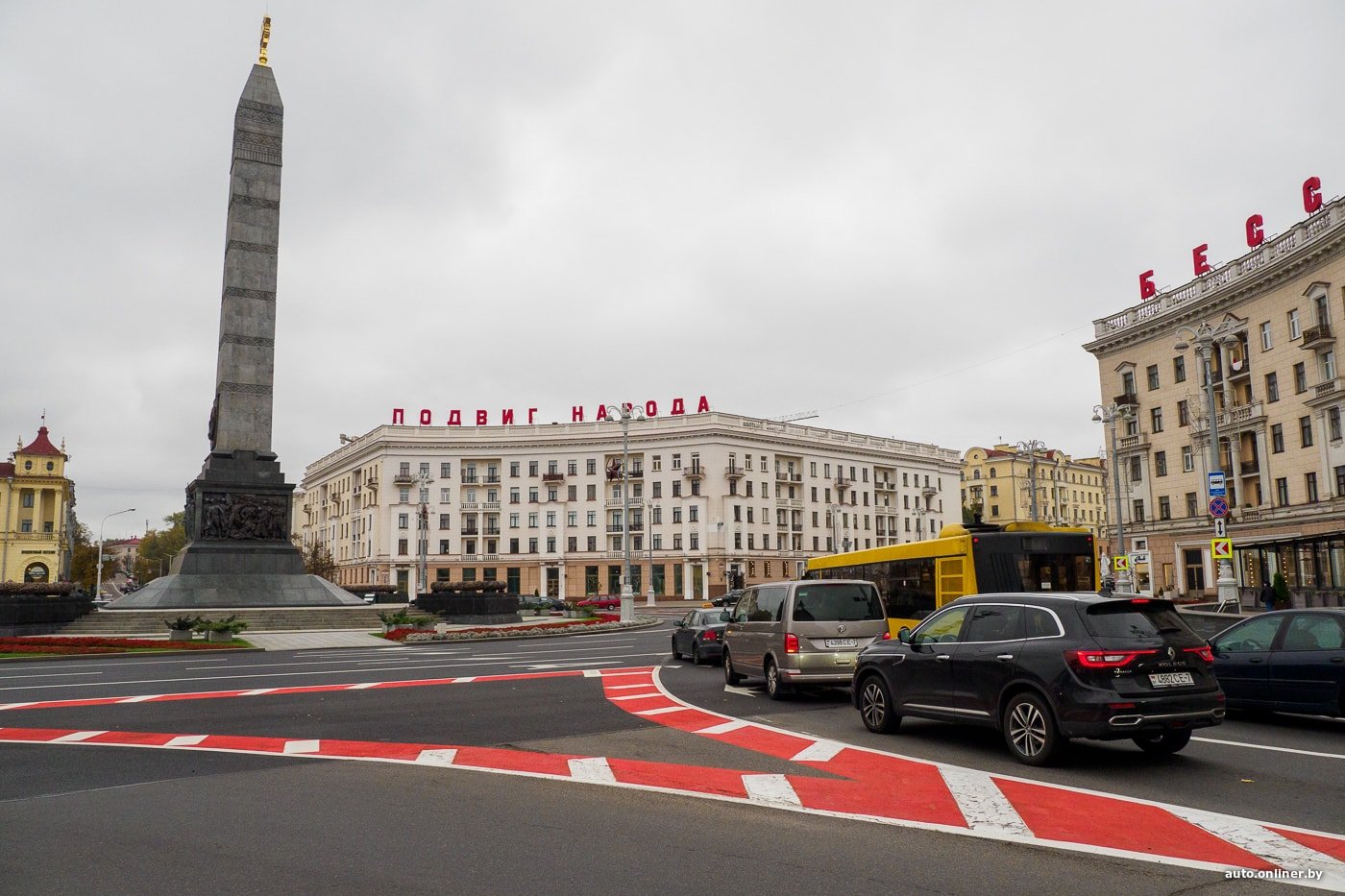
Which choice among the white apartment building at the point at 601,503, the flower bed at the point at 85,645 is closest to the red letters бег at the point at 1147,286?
the white apartment building at the point at 601,503

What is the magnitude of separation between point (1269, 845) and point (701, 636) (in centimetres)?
1581

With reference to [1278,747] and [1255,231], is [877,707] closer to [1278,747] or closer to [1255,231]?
[1278,747]

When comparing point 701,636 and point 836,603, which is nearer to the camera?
point 836,603

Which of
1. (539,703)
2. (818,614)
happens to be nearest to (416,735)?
(539,703)

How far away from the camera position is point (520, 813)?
7.20 meters

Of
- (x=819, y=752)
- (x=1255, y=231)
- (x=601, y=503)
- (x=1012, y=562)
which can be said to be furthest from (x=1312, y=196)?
(x=601, y=503)

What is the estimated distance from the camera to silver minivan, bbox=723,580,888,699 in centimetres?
1412

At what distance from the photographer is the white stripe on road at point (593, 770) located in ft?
27.8

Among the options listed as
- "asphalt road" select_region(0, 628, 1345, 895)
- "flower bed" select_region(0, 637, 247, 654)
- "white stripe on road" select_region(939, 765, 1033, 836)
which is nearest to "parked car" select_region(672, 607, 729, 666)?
"asphalt road" select_region(0, 628, 1345, 895)

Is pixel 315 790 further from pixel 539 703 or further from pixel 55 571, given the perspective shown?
pixel 55 571

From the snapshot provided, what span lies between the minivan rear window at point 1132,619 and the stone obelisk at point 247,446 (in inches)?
1338

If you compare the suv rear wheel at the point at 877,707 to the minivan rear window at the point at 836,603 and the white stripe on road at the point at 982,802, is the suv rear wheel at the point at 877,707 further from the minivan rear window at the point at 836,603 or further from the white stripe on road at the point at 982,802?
the minivan rear window at the point at 836,603

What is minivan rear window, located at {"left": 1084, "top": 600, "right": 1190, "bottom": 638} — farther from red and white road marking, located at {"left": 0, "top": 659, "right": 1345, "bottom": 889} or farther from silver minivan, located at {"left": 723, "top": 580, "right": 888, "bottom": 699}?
silver minivan, located at {"left": 723, "top": 580, "right": 888, "bottom": 699}

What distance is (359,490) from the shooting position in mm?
104125
